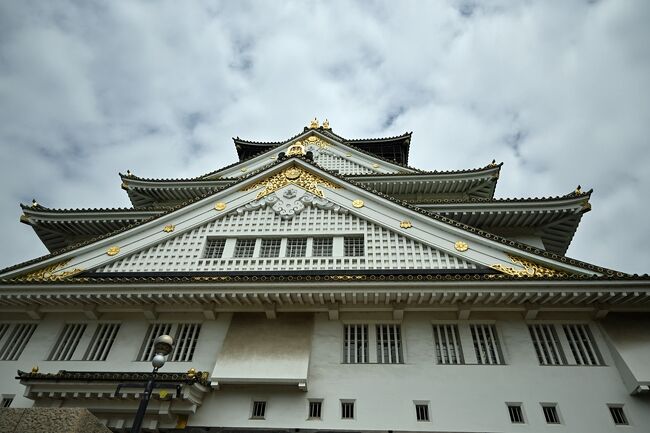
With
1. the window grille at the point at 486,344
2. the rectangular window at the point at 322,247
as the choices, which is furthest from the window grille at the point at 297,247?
the window grille at the point at 486,344

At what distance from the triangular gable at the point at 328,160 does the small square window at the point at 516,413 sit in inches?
551

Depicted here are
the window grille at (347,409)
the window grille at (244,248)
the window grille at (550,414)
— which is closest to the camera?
the window grille at (550,414)

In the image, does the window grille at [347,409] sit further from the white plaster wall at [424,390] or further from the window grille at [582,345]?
the window grille at [582,345]

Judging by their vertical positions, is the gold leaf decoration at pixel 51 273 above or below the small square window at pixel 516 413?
above

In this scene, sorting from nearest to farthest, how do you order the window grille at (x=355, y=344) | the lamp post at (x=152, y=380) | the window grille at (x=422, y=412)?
the lamp post at (x=152, y=380)
the window grille at (x=422, y=412)
the window grille at (x=355, y=344)

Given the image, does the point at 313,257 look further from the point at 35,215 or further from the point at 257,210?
the point at 35,215

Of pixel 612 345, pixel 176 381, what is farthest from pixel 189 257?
pixel 612 345

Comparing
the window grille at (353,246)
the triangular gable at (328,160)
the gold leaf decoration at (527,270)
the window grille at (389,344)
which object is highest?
the triangular gable at (328,160)

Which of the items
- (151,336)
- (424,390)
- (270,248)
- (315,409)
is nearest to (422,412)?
(424,390)

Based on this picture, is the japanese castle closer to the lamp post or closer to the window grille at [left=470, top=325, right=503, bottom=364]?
the window grille at [left=470, top=325, right=503, bottom=364]

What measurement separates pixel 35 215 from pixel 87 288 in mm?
8885

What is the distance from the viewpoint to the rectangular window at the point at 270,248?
45.7 feet

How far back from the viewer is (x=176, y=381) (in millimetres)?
9305

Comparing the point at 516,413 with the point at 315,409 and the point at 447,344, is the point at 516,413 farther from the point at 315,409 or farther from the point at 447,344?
the point at 315,409
